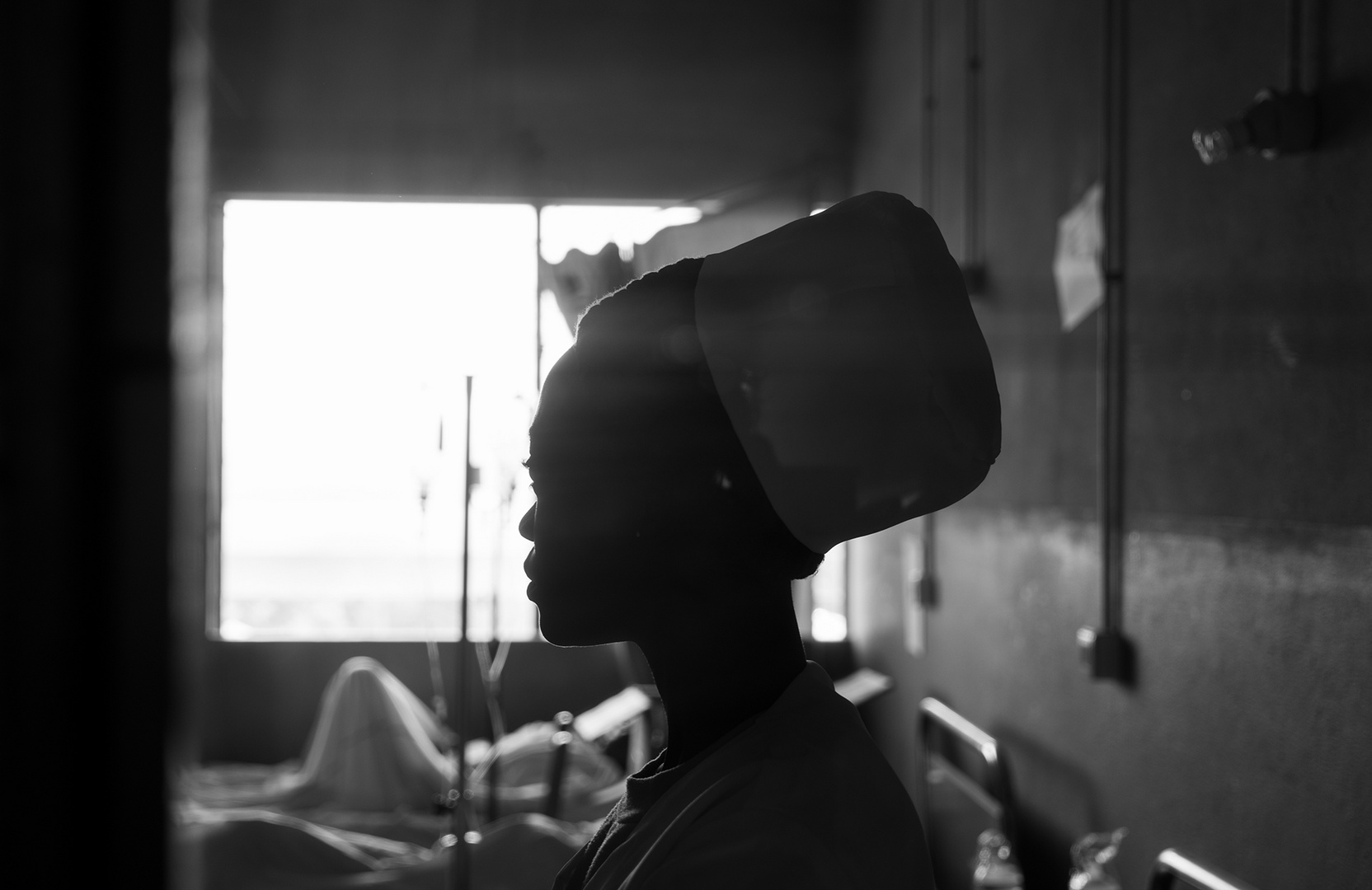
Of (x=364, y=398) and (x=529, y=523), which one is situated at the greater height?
(x=364, y=398)

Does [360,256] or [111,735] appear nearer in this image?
[111,735]

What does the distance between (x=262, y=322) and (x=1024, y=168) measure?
1921 millimetres

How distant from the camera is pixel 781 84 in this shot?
16.7 feet

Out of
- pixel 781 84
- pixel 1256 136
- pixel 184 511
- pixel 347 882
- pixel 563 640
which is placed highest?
pixel 781 84

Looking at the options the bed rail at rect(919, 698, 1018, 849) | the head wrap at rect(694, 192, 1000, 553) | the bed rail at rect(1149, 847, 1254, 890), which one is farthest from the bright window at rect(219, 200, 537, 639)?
the bed rail at rect(919, 698, 1018, 849)

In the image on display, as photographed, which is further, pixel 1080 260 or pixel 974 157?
pixel 974 157

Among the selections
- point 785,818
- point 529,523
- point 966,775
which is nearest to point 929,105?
point 966,775

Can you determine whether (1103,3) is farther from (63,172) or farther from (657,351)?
(63,172)

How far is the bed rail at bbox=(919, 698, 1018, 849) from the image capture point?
7.71 ft

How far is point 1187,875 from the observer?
1463 millimetres

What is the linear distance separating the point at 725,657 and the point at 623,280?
9.68ft

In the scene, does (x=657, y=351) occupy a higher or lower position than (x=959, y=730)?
higher

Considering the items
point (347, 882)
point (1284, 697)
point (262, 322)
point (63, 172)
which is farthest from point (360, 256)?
point (63, 172)

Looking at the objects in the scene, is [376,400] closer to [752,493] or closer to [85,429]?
[752,493]
